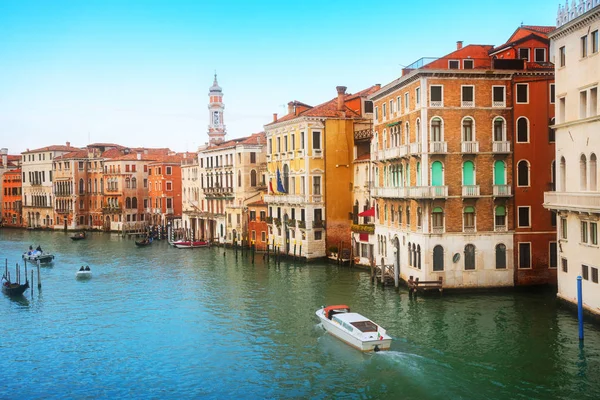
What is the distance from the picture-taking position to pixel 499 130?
26.9 m

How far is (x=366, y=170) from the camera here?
37219 mm

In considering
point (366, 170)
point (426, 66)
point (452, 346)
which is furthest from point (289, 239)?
point (452, 346)

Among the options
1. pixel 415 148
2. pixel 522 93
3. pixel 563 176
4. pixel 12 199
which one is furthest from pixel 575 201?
pixel 12 199

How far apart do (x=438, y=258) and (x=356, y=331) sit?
8.20 metres

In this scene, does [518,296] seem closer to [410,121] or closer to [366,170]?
[410,121]

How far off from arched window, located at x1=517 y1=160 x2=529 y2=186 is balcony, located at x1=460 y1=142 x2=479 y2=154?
1.98 m

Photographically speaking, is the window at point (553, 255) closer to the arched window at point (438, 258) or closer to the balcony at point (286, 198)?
the arched window at point (438, 258)

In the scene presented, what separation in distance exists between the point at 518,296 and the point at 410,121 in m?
8.36

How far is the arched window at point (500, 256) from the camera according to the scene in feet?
88.1

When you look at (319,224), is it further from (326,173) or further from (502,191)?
(502,191)

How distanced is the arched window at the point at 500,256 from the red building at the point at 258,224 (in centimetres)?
2164

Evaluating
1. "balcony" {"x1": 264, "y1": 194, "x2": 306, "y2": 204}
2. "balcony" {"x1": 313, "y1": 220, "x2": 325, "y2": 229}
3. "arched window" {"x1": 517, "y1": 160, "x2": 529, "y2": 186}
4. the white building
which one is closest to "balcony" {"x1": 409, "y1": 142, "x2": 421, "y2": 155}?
"arched window" {"x1": 517, "y1": 160, "x2": 529, "y2": 186}

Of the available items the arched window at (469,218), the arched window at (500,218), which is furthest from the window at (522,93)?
the arched window at (469,218)

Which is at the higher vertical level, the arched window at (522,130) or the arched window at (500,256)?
the arched window at (522,130)
